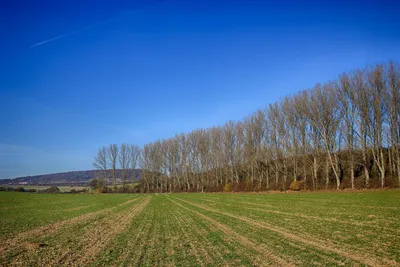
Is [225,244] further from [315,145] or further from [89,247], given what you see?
[315,145]

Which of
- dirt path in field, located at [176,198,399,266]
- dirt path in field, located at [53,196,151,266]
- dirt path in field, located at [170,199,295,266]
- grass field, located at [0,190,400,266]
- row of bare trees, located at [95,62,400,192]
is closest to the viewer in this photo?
dirt path in field, located at [176,198,399,266]

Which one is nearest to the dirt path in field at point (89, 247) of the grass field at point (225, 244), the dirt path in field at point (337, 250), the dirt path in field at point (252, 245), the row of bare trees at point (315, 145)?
the grass field at point (225, 244)

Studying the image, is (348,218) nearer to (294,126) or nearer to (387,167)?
(387,167)

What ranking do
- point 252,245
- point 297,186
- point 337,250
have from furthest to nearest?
point 297,186, point 252,245, point 337,250

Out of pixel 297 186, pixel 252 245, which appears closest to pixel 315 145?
pixel 297 186

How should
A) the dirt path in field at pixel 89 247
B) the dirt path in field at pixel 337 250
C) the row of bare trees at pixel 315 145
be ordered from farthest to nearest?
the row of bare trees at pixel 315 145 < the dirt path in field at pixel 89 247 < the dirt path in field at pixel 337 250

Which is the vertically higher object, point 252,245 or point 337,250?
point 337,250

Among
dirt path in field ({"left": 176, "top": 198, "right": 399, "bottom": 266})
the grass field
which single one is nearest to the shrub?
the grass field

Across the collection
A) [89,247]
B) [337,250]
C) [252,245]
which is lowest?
[89,247]

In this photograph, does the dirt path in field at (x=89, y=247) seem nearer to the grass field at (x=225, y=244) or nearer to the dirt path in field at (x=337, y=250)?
the grass field at (x=225, y=244)

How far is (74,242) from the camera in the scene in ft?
43.4

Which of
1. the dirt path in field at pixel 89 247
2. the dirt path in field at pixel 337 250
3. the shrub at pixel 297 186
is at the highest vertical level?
the dirt path in field at pixel 337 250

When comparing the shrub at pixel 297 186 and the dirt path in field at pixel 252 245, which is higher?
the dirt path in field at pixel 252 245

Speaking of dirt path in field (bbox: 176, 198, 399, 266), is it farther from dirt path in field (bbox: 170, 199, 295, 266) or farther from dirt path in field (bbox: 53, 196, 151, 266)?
dirt path in field (bbox: 53, 196, 151, 266)
